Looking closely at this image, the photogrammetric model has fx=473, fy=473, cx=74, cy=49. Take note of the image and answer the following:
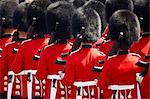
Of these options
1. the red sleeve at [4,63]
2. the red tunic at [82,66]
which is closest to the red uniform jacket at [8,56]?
the red sleeve at [4,63]

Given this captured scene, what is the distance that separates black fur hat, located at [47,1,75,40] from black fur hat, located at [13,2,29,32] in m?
0.65

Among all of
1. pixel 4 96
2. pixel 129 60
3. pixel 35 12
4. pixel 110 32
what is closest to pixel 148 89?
Answer: pixel 129 60

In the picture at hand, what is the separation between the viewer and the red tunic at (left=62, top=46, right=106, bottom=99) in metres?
4.79

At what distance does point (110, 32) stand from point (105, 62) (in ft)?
1.25

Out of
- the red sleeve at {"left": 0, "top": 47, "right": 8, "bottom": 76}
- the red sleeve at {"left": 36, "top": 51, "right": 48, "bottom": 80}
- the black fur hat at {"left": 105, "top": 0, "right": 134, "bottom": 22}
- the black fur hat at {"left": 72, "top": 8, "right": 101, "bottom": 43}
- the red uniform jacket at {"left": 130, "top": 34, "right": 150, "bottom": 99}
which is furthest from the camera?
the red sleeve at {"left": 0, "top": 47, "right": 8, "bottom": 76}

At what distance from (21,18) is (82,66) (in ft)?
5.26

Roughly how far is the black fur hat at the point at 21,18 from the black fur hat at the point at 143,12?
59.8 inches

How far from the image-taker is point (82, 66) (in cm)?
478

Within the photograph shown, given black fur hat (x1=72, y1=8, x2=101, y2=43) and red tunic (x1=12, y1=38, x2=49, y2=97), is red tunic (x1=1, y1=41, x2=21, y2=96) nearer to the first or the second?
red tunic (x1=12, y1=38, x2=49, y2=97)

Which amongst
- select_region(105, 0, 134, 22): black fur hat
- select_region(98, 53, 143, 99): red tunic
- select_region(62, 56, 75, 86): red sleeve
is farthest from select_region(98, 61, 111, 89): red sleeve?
select_region(105, 0, 134, 22): black fur hat

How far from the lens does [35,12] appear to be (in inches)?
225

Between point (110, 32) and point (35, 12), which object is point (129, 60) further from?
point (35, 12)

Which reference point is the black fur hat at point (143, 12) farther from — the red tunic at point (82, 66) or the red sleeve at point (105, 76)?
the red sleeve at point (105, 76)

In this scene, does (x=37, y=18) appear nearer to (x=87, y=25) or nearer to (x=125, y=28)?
(x=87, y=25)
